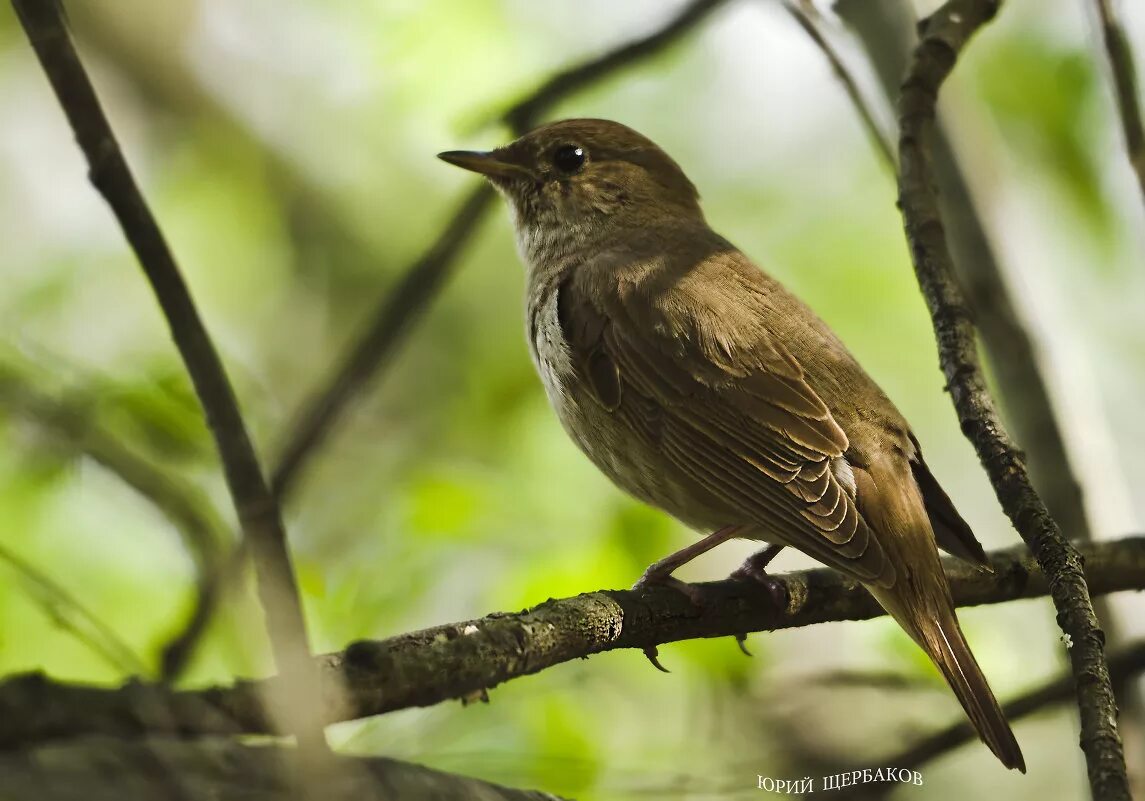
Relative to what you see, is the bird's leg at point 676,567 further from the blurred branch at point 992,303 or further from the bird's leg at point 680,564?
the blurred branch at point 992,303

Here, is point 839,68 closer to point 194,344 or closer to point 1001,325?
point 1001,325

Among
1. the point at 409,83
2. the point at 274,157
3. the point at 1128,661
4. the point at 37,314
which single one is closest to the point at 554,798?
the point at 1128,661

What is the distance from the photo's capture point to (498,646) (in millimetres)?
2426

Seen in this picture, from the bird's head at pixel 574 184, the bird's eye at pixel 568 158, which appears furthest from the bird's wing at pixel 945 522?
the bird's eye at pixel 568 158

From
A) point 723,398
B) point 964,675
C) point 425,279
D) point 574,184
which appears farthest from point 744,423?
point 574,184

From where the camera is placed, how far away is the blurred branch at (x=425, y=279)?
3699mm

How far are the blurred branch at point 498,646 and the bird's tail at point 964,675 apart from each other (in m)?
0.29

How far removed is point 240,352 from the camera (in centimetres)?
771

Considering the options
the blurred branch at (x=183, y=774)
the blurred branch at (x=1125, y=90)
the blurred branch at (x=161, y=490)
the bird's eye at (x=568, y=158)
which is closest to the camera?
the blurred branch at (x=183, y=774)

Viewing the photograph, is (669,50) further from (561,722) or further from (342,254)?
(342,254)

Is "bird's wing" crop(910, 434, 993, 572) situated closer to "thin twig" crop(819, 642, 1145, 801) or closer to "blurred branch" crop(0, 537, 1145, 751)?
"blurred branch" crop(0, 537, 1145, 751)

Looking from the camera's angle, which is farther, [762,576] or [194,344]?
[762,576]

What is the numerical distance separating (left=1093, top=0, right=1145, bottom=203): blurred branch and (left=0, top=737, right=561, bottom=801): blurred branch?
352cm

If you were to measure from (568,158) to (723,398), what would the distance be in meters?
1.91
